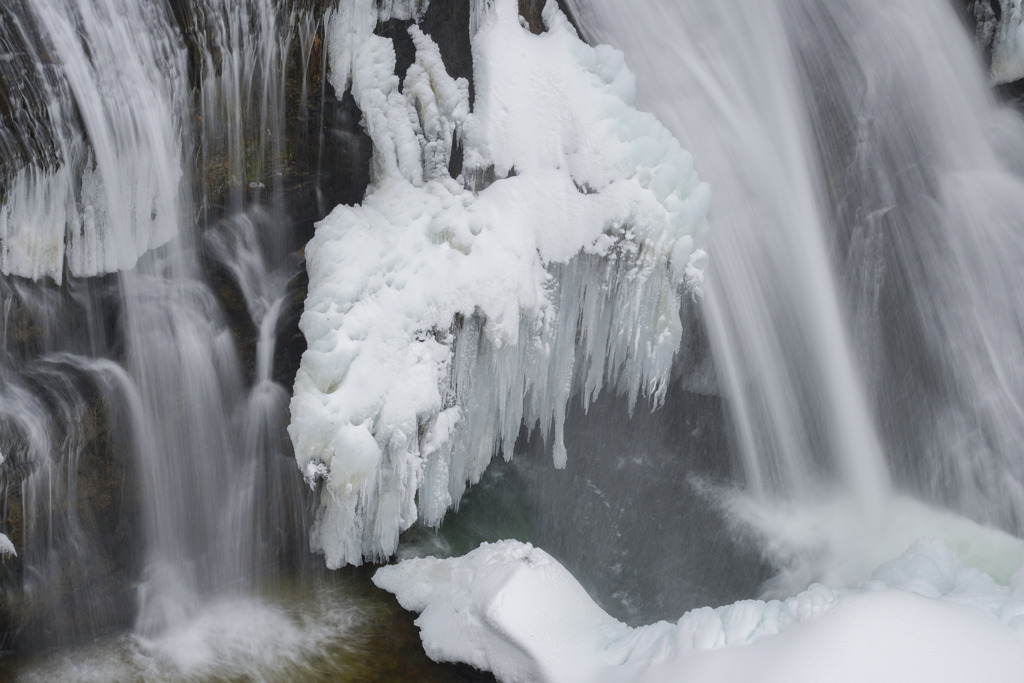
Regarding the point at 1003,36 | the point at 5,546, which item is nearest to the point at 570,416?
the point at 5,546

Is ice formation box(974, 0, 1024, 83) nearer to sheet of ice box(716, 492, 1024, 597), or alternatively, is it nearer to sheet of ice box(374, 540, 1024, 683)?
sheet of ice box(716, 492, 1024, 597)

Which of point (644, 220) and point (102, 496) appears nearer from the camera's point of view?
point (102, 496)

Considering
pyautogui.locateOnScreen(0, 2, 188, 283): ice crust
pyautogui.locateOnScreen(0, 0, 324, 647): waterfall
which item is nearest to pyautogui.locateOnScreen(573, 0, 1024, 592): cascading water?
pyautogui.locateOnScreen(0, 0, 324, 647): waterfall

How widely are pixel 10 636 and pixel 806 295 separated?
501cm

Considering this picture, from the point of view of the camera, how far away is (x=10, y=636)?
3971 millimetres

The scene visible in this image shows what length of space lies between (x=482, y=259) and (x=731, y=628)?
2224 mm

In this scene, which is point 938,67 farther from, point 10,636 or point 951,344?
point 10,636

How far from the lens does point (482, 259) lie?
418 cm

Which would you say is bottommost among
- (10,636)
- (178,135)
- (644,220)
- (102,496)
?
(10,636)

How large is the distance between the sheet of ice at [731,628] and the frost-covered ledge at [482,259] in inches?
22.5

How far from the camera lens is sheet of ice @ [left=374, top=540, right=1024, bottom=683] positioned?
301 cm

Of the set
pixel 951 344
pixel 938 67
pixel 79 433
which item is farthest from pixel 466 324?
pixel 938 67

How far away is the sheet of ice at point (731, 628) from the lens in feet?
9.87

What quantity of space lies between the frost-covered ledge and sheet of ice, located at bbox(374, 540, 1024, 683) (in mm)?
571
